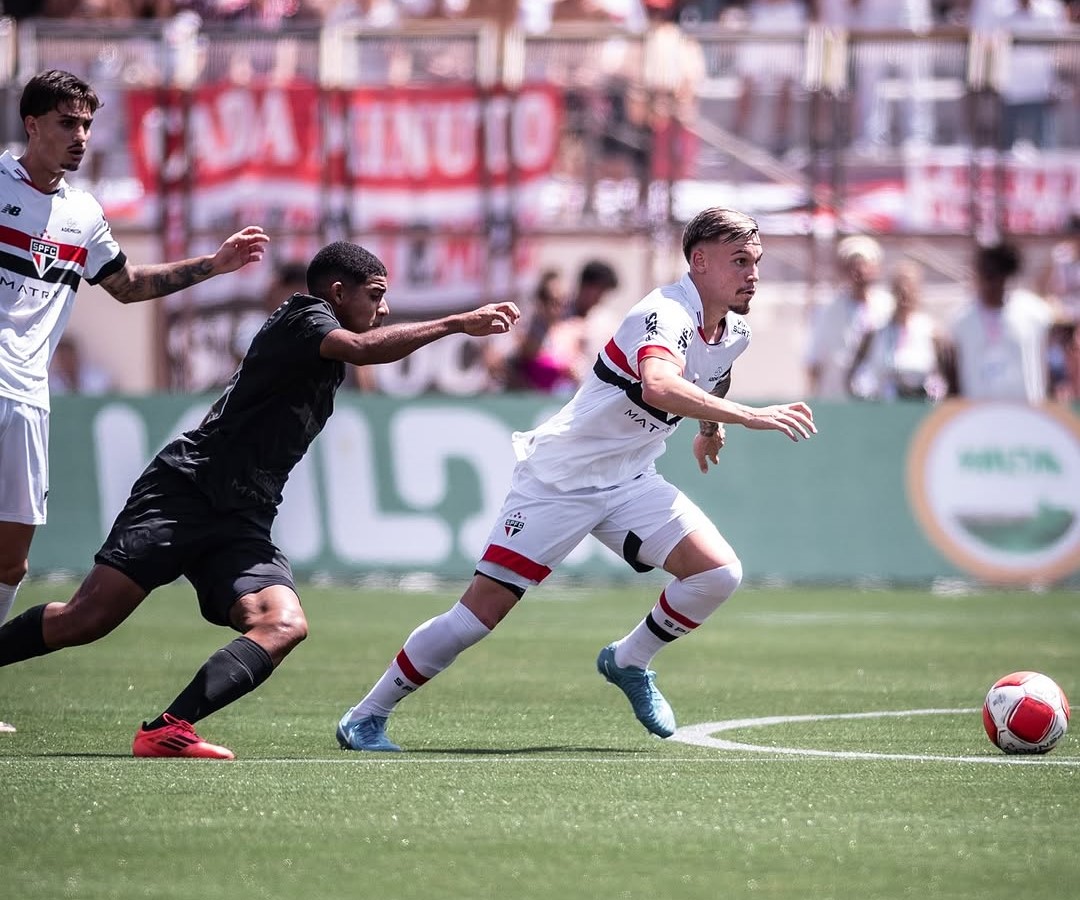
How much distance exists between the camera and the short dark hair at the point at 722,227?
7945mm

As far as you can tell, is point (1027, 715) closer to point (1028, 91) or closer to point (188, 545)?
point (188, 545)

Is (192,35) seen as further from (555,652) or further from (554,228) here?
(555,652)

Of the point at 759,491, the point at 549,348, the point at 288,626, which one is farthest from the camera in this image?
the point at 549,348

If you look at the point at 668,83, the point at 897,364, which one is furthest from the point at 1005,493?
the point at 668,83

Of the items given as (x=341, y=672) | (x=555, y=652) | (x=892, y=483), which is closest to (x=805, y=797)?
(x=341, y=672)

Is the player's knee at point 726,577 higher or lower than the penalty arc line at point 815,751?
higher

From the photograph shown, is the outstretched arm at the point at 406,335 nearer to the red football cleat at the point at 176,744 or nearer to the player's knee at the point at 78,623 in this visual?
the player's knee at the point at 78,623

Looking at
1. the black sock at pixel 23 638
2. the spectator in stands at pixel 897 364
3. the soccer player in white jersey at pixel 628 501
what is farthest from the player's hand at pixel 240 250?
the spectator in stands at pixel 897 364

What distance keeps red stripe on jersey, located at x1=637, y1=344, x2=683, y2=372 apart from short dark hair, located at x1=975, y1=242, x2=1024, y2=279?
335 inches

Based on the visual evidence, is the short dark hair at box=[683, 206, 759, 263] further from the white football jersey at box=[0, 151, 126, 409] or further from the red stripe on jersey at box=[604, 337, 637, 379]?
the white football jersey at box=[0, 151, 126, 409]

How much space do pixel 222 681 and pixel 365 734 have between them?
73 centimetres

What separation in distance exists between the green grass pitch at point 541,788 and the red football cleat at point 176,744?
0.27ft

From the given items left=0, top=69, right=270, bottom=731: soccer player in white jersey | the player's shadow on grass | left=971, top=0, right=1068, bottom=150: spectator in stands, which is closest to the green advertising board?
left=971, top=0, right=1068, bottom=150: spectator in stands

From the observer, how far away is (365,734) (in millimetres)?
7715
